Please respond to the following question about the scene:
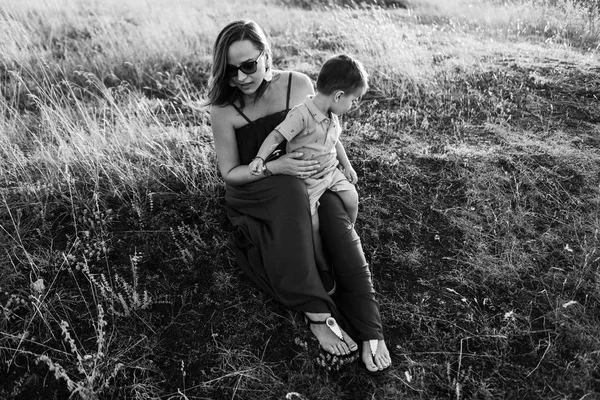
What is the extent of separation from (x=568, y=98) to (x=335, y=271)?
11.3ft

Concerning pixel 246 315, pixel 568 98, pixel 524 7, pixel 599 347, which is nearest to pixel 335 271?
pixel 246 315

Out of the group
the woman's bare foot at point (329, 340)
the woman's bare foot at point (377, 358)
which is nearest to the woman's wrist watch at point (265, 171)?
the woman's bare foot at point (329, 340)

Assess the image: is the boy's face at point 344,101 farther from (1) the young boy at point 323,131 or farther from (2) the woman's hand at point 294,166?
(2) the woman's hand at point 294,166

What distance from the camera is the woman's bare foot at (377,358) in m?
2.37

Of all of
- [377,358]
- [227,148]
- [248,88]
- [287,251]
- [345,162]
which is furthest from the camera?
→ [345,162]

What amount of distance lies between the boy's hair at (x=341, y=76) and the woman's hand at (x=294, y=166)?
1.34 ft

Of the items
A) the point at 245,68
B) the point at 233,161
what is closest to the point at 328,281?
the point at 233,161

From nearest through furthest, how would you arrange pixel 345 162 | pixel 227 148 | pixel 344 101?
pixel 344 101 → pixel 227 148 → pixel 345 162

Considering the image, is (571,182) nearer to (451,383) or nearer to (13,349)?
(451,383)

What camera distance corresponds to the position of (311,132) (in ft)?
8.76

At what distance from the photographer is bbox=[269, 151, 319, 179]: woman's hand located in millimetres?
2596

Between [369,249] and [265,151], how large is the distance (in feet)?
3.44

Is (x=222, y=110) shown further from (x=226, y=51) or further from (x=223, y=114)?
(x=226, y=51)

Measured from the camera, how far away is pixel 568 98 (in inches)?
181
